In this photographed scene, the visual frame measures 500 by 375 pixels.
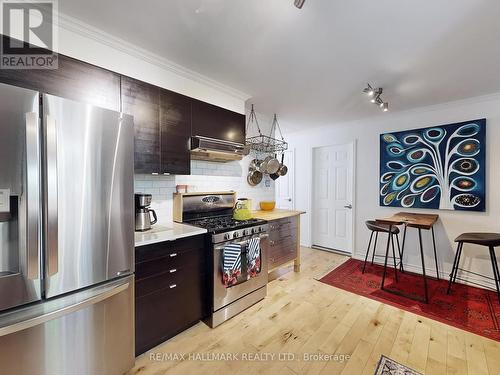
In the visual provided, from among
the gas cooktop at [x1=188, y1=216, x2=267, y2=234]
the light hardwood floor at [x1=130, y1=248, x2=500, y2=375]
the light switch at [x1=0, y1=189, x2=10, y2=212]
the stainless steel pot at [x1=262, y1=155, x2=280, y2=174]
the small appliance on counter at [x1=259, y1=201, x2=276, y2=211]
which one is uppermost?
the stainless steel pot at [x1=262, y1=155, x2=280, y2=174]

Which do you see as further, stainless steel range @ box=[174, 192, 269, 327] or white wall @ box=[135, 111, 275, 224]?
white wall @ box=[135, 111, 275, 224]

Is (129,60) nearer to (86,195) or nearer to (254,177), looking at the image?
(86,195)

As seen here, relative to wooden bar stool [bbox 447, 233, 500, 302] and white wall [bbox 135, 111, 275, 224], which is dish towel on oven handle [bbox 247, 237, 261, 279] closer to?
white wall [bbox 135, 111, 275, 224]

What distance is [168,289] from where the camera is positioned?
1.91 m

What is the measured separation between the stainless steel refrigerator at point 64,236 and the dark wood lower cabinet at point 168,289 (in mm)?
157

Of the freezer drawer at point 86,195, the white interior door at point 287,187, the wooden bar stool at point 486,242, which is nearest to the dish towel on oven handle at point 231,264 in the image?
the freezer drawer at point 86,195

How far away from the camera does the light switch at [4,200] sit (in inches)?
42.4

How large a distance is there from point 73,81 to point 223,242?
68.5 inches

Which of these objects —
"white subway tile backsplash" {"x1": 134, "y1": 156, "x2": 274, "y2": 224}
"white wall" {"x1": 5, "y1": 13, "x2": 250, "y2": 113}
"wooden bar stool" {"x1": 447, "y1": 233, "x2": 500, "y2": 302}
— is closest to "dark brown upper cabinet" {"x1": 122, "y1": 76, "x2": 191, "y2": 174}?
"white wall" {"x1": 5, "y1": 13, "x2": 250, "y2": 113}

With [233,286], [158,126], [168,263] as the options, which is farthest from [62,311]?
[158,126]

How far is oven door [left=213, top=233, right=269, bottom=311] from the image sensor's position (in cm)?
217

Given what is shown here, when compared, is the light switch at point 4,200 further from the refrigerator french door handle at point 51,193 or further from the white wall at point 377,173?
the white wall at point 377,173

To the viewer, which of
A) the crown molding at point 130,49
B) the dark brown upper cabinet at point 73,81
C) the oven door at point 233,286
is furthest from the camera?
the oven door at point 233,286

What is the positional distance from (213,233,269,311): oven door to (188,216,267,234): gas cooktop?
136 mm
